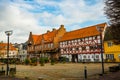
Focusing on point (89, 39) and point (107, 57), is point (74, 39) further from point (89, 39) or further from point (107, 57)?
point (107, 57)

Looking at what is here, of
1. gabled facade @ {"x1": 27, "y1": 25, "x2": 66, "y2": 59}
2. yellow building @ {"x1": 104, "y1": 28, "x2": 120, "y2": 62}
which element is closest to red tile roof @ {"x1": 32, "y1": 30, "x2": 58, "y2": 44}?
gabled facade @ {"x1": 27, "y1": 25, "x2": 66, "y2": 59}

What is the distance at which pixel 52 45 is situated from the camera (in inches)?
3260

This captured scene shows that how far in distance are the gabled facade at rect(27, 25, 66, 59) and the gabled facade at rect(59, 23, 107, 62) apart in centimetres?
414

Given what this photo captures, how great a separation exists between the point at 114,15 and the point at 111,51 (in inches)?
1481

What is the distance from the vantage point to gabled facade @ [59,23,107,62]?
203ft

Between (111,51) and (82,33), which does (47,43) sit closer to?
(82,33)

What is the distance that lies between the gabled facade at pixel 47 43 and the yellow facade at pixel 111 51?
25.6 metres

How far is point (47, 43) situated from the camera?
285 feet

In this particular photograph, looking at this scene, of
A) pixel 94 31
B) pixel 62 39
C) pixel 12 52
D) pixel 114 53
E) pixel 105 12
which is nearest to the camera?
pixel 105 12

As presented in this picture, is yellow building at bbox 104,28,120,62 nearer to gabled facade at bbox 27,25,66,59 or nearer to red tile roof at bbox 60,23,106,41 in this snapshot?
red tile roof at bbox 60,23,106,41

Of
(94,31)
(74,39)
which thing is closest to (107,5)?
(94,31)

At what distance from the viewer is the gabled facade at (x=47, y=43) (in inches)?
3233

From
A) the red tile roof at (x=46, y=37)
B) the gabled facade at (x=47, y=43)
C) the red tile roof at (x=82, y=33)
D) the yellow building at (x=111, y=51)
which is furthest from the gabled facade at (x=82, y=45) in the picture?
the red tile roof at (x=46, y=37)

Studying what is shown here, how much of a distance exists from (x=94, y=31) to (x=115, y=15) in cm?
4347
